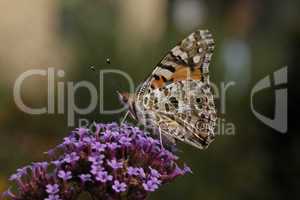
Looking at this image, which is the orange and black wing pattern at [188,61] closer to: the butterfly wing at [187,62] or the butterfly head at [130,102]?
the butterfly wing at [187,62]

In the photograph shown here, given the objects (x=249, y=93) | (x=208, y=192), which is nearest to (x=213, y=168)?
(x=208, y=192)

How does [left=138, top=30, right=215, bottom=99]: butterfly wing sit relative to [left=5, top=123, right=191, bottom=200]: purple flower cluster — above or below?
above

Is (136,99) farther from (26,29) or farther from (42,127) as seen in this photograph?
(26,29)

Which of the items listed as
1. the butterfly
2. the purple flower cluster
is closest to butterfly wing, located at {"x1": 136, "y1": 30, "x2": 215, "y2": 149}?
the butterfly

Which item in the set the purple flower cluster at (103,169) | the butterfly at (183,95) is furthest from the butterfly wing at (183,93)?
the purple flower cluster at (103,169)

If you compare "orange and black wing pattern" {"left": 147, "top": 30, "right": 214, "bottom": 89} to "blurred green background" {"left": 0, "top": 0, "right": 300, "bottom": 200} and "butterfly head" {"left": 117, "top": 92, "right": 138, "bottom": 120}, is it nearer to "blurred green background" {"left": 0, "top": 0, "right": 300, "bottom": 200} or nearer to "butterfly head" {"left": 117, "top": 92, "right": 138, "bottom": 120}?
"butterfly head" {"left": 117, "top": 92, "right": 138, "bottom": 120}
